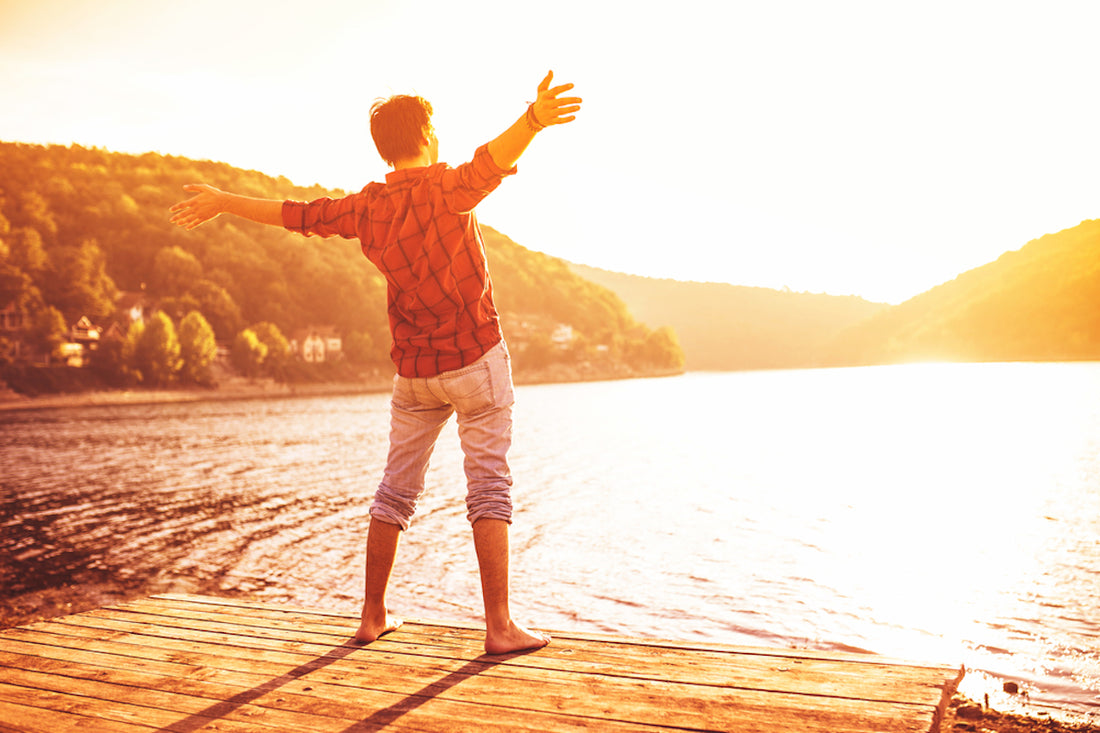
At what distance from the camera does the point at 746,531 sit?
56.3 ft

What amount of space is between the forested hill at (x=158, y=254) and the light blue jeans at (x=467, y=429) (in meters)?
96.1

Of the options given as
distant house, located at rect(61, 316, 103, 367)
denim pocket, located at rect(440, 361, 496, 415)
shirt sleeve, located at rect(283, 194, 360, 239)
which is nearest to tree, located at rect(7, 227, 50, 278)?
distant house, located at rect(61, 316, 103, 367)

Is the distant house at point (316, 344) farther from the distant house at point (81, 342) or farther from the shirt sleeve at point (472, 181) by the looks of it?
the shirt sleeve at point (472, 181)

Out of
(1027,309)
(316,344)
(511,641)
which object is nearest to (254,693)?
(511,641)

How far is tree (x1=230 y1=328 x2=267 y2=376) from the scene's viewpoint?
99875 mm

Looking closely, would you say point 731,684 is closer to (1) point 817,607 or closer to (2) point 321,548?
(1) point 817,607

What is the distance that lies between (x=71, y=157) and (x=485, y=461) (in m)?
148

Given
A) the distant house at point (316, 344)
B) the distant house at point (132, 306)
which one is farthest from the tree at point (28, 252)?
the distant house at point (316, 344)

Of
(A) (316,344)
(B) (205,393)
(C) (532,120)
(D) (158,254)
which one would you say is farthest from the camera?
(A) (316,344)

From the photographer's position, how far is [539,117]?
2865mm

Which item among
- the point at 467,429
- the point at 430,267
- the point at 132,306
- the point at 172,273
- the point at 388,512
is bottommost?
the point at 388,512

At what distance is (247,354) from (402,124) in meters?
104

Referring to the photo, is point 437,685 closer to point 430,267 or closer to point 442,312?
point 442,312

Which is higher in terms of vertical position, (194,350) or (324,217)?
(194,350)
